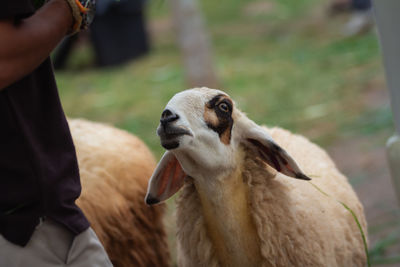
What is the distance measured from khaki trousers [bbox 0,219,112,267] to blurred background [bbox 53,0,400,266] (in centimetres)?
204

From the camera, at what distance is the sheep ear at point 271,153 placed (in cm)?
276

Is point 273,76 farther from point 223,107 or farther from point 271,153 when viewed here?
point 223,107

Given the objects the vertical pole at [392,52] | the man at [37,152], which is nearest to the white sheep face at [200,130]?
the man at [37,152]

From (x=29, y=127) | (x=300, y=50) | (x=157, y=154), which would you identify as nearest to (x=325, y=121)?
(x=157, y=154)

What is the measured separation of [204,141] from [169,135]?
22 centimetres

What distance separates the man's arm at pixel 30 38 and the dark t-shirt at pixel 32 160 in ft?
0.18

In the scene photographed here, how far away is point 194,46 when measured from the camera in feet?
29.6

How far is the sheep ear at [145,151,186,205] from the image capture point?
→ 2.89m

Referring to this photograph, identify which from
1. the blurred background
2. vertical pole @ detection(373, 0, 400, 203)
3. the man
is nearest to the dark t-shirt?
the man

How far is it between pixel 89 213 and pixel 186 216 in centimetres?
75

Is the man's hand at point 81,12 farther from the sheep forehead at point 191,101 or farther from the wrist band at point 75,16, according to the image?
the sheep forehead at point 191,101

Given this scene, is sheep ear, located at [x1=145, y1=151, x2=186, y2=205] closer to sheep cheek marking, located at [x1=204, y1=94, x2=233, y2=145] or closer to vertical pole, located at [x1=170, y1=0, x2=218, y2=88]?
sheep cheek marking, located at [x1=204, y1=94, x2=233, y2=145]

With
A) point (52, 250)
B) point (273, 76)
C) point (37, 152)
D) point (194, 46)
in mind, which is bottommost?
point (273, 76)

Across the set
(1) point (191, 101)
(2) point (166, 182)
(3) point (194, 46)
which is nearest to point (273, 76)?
(3) point (194, 46)
